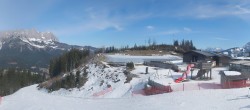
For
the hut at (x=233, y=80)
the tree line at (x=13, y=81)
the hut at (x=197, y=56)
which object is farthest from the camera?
the tree line at (x=13, y=81)

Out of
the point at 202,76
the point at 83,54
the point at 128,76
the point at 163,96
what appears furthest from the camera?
the point at 83,54

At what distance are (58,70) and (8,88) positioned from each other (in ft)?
62.4

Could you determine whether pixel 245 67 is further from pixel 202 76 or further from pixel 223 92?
pixel 223 92

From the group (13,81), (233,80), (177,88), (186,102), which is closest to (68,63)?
(13,81)

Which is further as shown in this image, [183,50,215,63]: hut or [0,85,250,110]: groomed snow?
[183,50,215,63]: hut

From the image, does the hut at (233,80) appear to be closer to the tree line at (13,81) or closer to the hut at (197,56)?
the hut at (197,56)

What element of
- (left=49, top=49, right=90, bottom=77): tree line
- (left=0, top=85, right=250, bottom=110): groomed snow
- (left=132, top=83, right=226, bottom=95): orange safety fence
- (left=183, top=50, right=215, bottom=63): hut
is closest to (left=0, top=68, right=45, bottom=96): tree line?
(left=49, top=49, right=90, bottom=77): tree line

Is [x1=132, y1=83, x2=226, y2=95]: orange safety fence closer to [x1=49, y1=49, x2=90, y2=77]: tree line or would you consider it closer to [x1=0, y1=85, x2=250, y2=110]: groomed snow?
[x1=0, y1=85, x2=250, y2=110]: groomed snow

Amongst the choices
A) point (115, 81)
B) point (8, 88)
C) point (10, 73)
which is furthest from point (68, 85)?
point (10, 73)

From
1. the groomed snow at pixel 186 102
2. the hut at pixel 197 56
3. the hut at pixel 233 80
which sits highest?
the hut at pixel 197 56

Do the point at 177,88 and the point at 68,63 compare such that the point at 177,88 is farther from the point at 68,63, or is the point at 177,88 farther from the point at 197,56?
the point at 68,63

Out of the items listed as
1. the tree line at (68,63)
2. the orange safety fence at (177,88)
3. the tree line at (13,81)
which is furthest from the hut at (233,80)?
the tree line at (13,81)

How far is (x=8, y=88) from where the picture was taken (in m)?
120

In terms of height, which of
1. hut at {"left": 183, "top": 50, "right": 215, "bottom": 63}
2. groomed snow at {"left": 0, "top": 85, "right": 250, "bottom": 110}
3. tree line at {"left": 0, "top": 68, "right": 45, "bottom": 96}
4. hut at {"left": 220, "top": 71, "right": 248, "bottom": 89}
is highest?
hut at {"left": 183, "top": 50, "right": 215, "bottom": 63}
